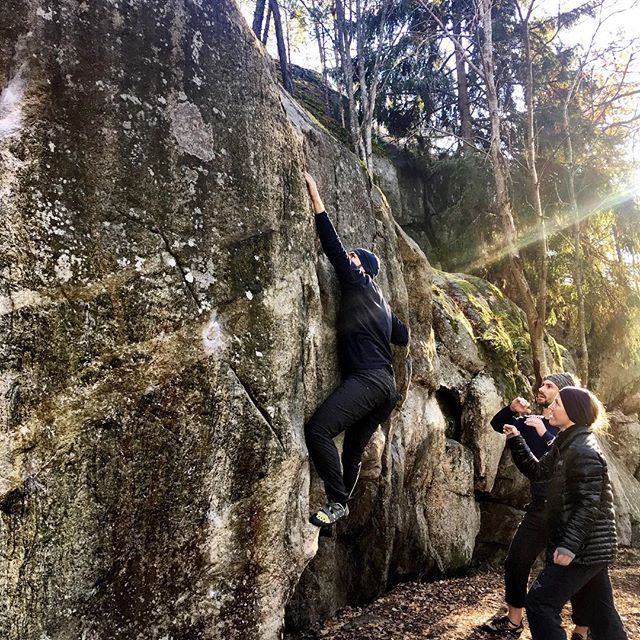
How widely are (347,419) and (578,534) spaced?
6.89 feet

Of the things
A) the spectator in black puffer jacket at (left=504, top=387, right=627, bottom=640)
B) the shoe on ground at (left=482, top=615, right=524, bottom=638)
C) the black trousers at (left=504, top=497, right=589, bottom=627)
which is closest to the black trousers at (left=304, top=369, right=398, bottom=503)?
the spectator in black puffer jacket at (left=504, top=387, right=627, bottom=640)

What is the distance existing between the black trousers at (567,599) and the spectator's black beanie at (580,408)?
119 cm

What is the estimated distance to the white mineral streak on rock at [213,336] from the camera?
3955 millimetres

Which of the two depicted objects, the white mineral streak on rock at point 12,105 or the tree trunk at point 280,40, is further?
the tree trunk at point 280,40

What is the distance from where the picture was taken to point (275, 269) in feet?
14.6

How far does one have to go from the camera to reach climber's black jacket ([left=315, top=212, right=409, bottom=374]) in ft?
16.3

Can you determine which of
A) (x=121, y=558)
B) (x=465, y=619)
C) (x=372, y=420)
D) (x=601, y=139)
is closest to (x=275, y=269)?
(x=372, y=420)

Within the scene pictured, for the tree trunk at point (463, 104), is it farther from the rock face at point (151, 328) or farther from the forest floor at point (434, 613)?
the rock face at point (151, 328)

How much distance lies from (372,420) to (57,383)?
2.86 metres

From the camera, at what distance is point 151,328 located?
12.3 feet

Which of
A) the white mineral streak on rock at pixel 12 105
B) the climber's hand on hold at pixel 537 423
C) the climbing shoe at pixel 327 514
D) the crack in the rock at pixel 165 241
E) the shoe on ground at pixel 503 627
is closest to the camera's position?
the white mineral streak on rock at pixel 12 105

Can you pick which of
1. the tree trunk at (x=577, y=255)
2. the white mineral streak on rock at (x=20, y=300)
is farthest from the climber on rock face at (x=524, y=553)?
the tree trunk at (x=577, y=255)

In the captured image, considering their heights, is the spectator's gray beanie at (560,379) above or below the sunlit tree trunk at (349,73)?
below

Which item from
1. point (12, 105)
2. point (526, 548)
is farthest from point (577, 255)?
point (12, 105)
